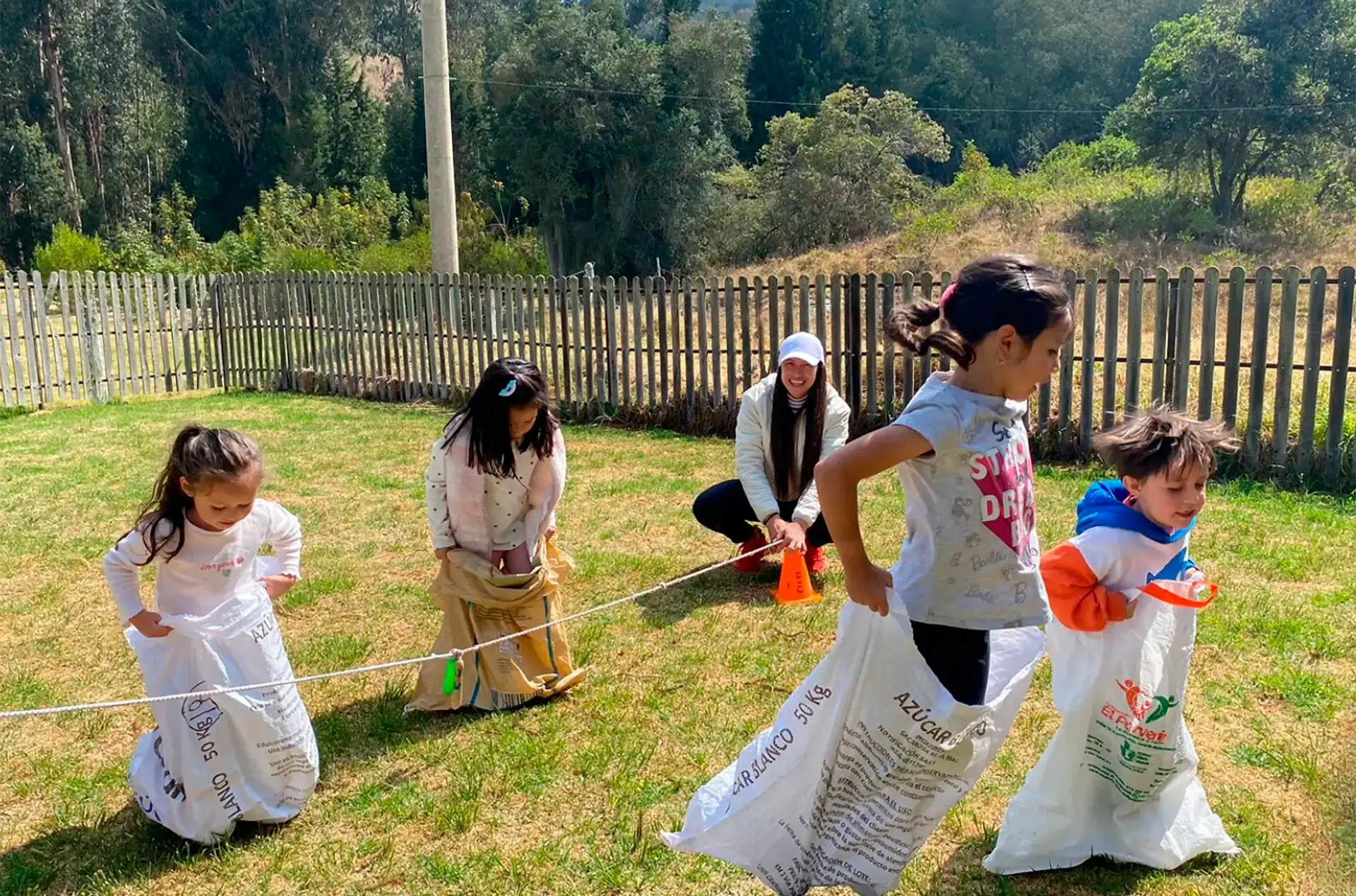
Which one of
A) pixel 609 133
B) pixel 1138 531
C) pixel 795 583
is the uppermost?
pixel 609 133

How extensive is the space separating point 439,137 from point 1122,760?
1392cm

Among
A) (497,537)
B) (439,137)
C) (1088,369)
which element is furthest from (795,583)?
(439,137)

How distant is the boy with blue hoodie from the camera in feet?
8.67

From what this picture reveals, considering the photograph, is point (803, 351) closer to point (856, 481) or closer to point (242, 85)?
point (856, 481)

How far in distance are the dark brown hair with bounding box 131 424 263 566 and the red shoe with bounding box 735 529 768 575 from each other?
10.8 ft

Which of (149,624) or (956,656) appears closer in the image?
(956,656)

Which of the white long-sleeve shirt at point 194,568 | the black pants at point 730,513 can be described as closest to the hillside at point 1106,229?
the black pants at point 730,513

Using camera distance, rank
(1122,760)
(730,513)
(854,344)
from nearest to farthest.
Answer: (1122,760)
(730,513)
(854,344)

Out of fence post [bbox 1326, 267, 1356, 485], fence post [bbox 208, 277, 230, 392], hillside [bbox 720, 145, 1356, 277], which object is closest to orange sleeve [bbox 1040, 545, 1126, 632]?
fence post [bbox 1326, 267, 1356, 485]

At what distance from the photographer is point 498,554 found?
4109 mm

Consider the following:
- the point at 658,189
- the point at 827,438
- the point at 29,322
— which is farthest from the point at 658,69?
the point at 827,438

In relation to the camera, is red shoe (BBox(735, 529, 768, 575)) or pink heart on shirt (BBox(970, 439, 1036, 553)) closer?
pink heart on shirt (BBox(970, 439, 1036, 553))

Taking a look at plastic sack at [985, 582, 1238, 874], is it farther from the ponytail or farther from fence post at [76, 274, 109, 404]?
fence post at [76, 274, 109, 404]

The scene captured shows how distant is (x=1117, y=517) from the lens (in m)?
2.74
